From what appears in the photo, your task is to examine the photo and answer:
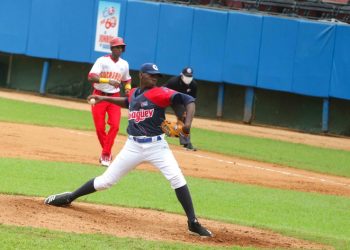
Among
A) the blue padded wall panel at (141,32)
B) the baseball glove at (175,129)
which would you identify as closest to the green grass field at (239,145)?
the blue padded wall panel at (141,32)

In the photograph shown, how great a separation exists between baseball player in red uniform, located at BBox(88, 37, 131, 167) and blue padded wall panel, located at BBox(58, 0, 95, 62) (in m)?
13.1

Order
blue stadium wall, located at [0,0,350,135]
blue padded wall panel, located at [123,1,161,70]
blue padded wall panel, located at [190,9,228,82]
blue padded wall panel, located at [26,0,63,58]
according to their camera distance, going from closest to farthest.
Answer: blue stadium wall, located at [0,0,350,135]
blue padded wall panel, located at [190,9,228,82]
blue padded wall panel, located at [123,1,161,70]
blue padded wall panel, located at [26,0,63,58]

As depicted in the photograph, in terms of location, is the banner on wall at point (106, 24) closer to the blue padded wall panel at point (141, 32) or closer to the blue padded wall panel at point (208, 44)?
the blue padded wall panel at point (141, 32)

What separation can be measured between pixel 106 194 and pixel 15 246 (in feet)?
14.7

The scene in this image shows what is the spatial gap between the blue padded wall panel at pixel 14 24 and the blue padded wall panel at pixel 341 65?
1025cm

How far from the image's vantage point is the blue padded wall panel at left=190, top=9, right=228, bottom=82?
25.7 metres

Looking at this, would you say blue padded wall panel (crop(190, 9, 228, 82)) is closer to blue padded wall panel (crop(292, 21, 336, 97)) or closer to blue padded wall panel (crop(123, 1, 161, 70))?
blue padded wall panel (crop(123, 1, 161, 70))

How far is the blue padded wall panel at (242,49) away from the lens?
25156 mm

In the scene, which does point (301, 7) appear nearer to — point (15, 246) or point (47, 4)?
point (47, 4)

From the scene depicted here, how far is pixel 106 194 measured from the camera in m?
11.9

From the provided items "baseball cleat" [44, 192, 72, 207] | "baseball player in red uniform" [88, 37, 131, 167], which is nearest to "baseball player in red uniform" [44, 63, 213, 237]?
"baseball cleat" [44, 192, 72, 207]

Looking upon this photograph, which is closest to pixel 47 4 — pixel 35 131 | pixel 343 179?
pixel 35 131

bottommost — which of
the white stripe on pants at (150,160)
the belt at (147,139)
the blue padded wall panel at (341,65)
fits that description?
the white stripe on pants at (150,160)

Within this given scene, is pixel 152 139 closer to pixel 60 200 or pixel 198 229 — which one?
pixel 198 229
